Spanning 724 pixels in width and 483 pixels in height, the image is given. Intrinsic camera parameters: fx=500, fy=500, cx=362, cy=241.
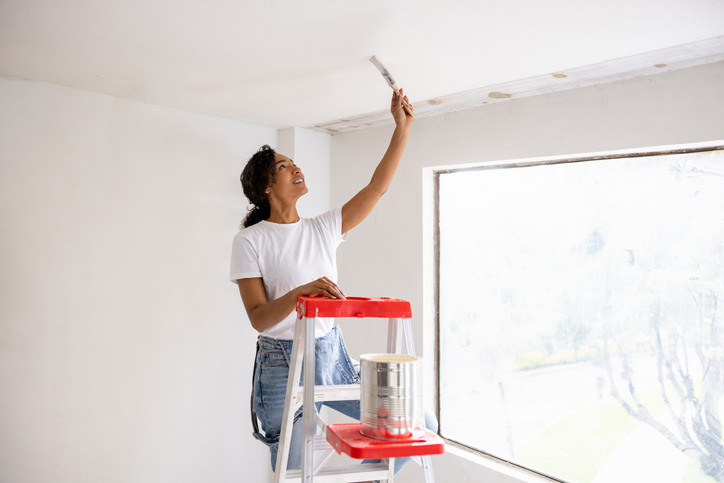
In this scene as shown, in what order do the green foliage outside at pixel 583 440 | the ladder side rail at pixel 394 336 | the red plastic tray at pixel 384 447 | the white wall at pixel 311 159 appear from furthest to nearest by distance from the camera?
the white wall at pixel 311 159
the green foliage outside at pixel 583 440
the ladder side rail at pixel 394 336
the red plastic tray at pixel 384 447

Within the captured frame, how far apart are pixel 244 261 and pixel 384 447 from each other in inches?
32.3

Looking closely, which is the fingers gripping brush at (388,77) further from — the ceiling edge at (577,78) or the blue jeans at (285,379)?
the blue jeans at (285,379)

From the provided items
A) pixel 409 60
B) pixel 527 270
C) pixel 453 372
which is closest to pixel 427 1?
pixel 409 60

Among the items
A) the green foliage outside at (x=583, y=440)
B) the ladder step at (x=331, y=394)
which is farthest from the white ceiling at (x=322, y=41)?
the green foliage outside at (x=583, y=440)

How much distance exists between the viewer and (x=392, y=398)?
1.21m

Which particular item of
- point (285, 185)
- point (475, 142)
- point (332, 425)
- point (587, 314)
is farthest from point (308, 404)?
point (475, 142)

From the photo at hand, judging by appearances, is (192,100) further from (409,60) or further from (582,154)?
(582,154)

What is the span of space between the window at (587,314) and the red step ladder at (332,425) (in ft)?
4.12

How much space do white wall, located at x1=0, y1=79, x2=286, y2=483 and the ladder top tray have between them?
1606 mm

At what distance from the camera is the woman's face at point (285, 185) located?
1971mm

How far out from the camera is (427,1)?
5.04ft

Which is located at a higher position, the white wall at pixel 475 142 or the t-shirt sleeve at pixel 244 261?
the white wall at pixel 475 142

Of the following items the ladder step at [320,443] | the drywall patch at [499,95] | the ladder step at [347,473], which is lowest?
the ladder step at [347,473]

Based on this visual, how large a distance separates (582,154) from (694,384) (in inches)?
42.9
